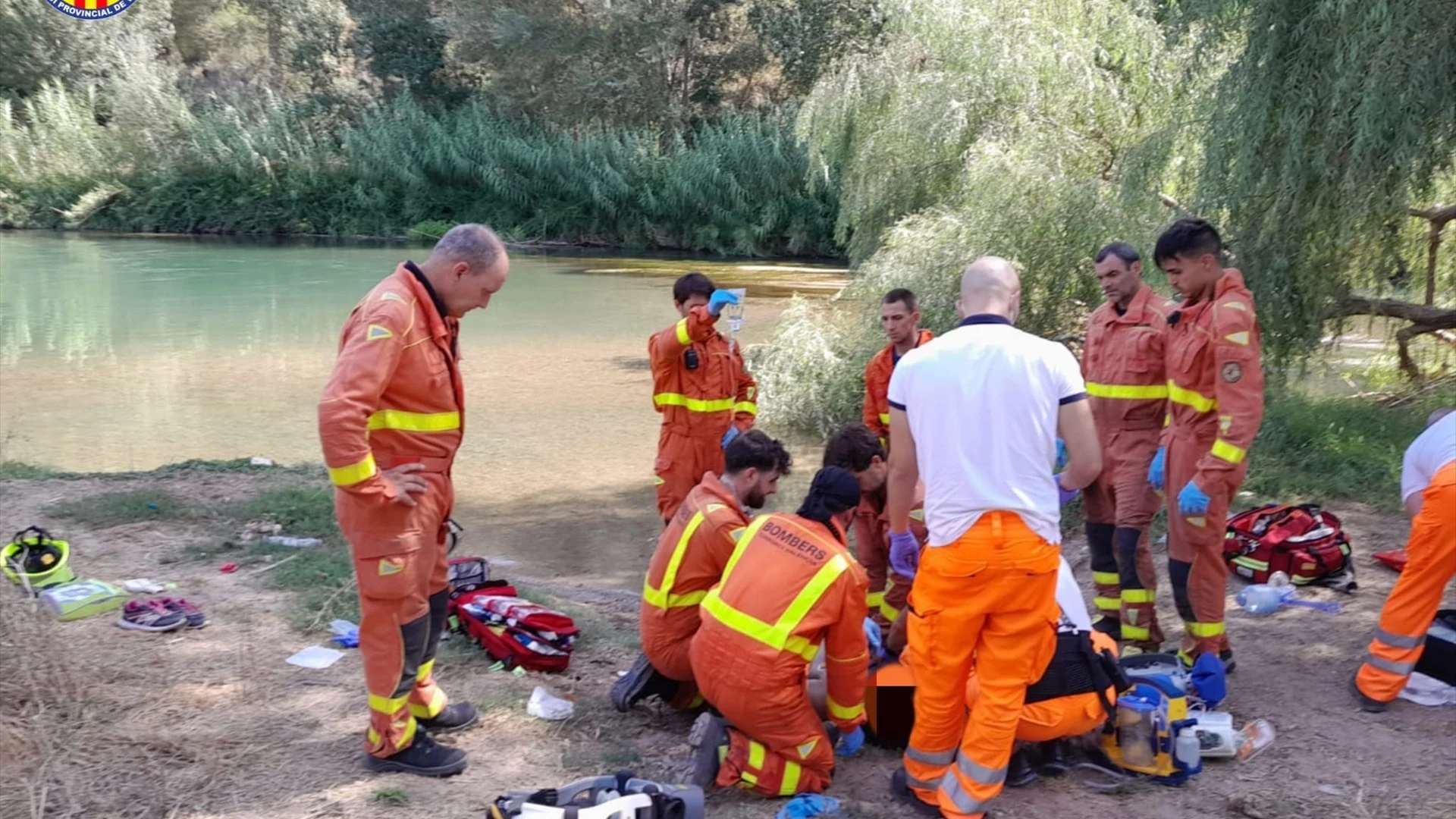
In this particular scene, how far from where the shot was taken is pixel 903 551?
4.33 metres

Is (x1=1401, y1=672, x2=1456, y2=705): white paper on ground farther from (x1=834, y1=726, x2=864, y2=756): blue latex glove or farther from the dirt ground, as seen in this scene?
(x1=834, y1=726, x2=864, y2=756): blue latex glove

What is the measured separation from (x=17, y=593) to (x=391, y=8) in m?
42.7

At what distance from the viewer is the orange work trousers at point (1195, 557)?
4.98 m

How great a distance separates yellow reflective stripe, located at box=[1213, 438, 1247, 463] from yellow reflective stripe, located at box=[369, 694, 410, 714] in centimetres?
333

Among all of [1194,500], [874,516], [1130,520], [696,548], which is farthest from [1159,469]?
[696,548]

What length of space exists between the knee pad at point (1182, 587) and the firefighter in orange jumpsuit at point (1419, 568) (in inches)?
29.1

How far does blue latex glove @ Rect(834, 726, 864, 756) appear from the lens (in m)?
4.50

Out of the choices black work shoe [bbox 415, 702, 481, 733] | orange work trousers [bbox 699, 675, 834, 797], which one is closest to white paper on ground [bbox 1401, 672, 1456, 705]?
orange work trousers [bbox 699, 675, 834, 797]

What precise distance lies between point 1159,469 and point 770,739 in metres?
2.23

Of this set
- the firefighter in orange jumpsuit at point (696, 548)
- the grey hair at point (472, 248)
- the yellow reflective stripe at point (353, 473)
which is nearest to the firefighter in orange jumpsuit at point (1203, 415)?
the firefighter in orange jumpsuit at point (696, 548)

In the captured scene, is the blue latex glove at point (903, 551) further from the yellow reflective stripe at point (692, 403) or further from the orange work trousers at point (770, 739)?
the yellow reflective stripe at point (692, 403)

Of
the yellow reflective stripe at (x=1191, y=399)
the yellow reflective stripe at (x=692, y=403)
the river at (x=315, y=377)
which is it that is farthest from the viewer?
the river at (x=315, y=377)

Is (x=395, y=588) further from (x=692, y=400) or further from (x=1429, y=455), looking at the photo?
(x=1429, y=455)

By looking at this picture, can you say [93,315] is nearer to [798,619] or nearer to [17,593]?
[17,593]
